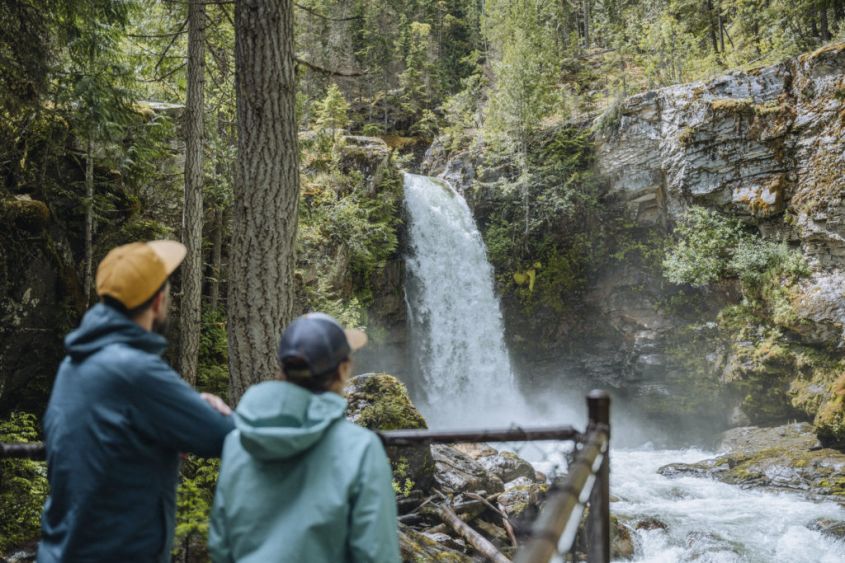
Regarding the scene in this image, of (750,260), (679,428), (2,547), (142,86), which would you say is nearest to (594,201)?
(750,260)

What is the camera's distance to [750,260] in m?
14.5

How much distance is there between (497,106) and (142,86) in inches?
558

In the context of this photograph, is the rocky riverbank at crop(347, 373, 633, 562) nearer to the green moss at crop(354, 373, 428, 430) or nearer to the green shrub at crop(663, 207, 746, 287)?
the green moss at crop(354, 373, 428, 430)

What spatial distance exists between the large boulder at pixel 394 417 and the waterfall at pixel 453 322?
10256mm

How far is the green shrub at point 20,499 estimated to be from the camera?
162 inches

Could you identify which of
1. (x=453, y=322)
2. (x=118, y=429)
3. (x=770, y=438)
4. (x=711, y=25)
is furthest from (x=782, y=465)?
(x=711, y=25)

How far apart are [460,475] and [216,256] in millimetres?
7650

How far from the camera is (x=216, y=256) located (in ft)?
38.7

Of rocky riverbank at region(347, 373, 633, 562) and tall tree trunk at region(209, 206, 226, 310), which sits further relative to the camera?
tall tree trunk at region(209, 206, 226, 310)

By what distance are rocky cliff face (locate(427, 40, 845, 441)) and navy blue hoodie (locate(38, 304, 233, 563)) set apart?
14167 millimetres

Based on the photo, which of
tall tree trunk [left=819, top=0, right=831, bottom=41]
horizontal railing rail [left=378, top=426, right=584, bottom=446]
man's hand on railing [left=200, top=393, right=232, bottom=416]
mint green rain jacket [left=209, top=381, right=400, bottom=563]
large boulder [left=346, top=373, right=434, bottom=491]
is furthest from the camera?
tall tree trunk [left=819, top=0, right=831, bottom=41]

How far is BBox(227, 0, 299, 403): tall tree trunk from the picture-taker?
409cm

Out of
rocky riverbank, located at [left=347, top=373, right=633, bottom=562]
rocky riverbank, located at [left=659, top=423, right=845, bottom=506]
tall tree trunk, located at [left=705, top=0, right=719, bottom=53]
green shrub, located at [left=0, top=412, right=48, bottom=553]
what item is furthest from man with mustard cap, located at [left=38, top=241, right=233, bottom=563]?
tall tree trunk, located at [left=705, top=0, right=719, bottom=53]

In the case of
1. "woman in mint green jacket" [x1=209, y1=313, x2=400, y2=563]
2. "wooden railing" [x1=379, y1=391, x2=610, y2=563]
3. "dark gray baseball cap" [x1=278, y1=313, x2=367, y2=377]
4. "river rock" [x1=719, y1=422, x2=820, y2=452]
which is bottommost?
"river rock" [x1=719, y1=422, x2=820, y2=452]
